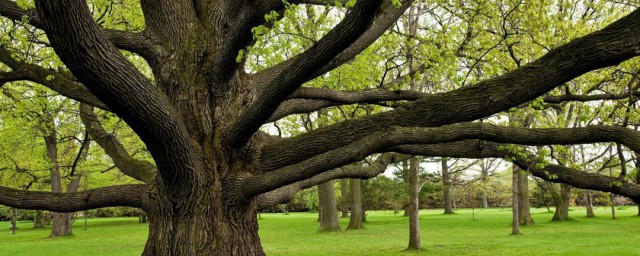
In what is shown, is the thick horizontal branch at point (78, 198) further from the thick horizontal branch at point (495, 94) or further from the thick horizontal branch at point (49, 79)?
the thick horizontal branch at point (495, 94)

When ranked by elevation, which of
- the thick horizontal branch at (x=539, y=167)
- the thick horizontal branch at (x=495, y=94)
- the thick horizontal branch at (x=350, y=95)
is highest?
the thick horizontal branch at (x=350, y=95)

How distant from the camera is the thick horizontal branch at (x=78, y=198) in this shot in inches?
268

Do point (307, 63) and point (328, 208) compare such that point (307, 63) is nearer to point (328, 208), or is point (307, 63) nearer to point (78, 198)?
point (78, 198)

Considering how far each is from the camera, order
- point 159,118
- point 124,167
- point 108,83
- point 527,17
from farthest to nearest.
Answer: point 527,17, point 124,167, point 159,118, point 108,83

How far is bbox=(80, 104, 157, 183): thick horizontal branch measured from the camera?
25.8 ft

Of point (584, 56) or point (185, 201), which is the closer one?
point (584, 56)

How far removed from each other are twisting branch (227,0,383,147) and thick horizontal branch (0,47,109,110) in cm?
288

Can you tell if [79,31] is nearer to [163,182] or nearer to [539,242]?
[163,182]

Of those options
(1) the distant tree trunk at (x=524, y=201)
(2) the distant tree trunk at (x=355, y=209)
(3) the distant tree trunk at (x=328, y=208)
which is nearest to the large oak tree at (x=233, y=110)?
(3) the distant tree trunk at (x=328, y=208)

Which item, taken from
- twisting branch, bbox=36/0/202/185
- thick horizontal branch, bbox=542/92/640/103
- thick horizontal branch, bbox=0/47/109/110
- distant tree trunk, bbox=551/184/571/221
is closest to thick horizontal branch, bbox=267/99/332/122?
twisting branch, bbox=36/0/202/185

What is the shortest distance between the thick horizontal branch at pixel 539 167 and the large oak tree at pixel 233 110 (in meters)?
0.02

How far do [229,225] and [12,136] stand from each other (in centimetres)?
1632

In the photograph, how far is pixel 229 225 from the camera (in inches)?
248

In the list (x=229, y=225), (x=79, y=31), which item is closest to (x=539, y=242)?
(x=229, y=225)
